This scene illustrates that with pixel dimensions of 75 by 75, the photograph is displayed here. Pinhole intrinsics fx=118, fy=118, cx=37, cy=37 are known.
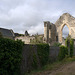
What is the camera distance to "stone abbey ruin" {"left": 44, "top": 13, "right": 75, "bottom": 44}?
101ft

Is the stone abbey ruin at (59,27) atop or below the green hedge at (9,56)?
atop

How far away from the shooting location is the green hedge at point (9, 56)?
6.09 meters

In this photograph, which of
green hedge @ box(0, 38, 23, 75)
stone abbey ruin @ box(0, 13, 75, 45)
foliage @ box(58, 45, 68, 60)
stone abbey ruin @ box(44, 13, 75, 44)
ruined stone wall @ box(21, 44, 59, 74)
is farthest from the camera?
stone abbey ruin @ box(0, 13, 75, 45)

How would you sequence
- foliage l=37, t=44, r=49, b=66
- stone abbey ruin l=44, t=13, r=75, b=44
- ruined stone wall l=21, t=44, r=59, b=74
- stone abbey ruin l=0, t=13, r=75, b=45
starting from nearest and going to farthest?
ruined stone wall l=21, t=44, r=59, b=74, foliage l=37, t=44, r=49, b=66, stone abbey ruin l=44, t=13, r=75, b=44, stone abbey ruin l=0, t=13, r=75, b=45

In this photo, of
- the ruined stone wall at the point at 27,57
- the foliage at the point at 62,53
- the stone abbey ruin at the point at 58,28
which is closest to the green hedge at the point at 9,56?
the ruined stone wall at the point at 27,57

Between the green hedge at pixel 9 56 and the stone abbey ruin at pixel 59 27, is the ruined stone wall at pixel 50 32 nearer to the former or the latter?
the stone abbey ruin at pixel 59 27

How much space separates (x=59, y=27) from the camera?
111 feet

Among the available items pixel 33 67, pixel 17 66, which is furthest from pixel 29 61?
pixel 17 66

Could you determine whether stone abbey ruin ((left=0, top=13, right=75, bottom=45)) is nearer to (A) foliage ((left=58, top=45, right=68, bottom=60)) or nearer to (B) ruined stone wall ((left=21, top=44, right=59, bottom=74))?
(A) foliage ((left=58, top=45, right=68, bottom=60))

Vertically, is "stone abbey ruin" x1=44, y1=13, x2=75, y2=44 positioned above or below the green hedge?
above

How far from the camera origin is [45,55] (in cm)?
1148

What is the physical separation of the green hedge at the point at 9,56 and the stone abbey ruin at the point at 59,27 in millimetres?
22865

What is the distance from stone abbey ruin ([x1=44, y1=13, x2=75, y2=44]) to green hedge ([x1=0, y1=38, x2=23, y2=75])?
2287cm

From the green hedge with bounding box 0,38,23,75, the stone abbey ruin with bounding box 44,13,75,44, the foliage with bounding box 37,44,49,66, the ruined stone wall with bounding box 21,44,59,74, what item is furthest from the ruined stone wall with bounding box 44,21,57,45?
the green hedge with bounding box 0,38,23,75
